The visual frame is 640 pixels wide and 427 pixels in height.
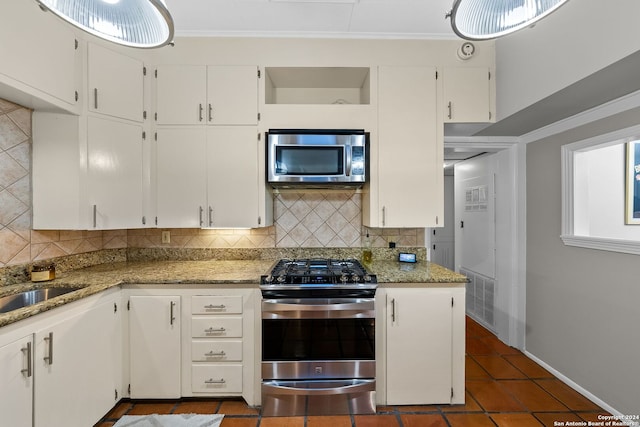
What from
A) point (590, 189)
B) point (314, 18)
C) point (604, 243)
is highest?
point (314, 18)

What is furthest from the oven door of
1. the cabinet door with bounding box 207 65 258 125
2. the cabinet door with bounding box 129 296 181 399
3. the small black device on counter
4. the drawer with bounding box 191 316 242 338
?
the cabinet door with bounding box 207 65 258 125

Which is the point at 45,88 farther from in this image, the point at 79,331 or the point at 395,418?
the point at 395,418

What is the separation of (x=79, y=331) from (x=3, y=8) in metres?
1.78

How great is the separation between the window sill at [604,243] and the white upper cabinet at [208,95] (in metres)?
2.61

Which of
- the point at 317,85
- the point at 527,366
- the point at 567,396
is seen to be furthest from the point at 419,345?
the point at 317,85

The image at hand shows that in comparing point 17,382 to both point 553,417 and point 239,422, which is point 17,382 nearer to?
point 239,422

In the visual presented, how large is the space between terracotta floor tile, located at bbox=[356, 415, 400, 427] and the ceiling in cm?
278

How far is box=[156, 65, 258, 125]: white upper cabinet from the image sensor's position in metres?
2.29

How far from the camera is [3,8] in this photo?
1.53 m

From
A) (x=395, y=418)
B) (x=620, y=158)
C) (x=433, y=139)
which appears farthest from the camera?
(x=433, y=139)

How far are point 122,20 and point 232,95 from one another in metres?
1.27

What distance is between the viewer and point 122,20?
1.05m

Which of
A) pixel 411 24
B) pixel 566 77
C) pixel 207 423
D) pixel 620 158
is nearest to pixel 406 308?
pixel 207 423

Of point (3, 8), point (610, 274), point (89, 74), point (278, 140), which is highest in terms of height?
point (3, 8)
